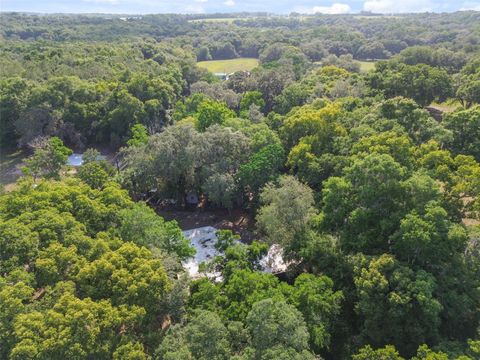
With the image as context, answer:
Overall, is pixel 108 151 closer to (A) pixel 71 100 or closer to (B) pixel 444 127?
(A) pixel 71 100

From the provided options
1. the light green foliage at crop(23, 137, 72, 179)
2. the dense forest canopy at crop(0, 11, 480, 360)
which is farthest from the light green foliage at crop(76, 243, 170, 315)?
the light green foliage at crop(23, 137, 72, 179)

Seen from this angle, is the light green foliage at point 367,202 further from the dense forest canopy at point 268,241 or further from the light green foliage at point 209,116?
the light green foliage at point 209,116

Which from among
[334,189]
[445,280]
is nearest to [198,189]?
[334,189]

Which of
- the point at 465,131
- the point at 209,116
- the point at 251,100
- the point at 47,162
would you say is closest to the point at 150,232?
the point at 47,162

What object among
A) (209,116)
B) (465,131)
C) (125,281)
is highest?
(465,131)

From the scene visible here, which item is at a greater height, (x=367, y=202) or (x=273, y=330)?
(x=367, y=202)

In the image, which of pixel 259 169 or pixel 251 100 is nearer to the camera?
pixel 259 169

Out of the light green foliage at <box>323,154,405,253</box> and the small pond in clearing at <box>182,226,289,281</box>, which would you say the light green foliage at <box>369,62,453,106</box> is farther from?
the small pond in clearing at <box>182,226,289,281</box>

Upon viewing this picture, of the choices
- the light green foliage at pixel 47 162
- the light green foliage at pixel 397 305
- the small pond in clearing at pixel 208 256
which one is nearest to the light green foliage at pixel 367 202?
the light green foliage at pixel 397 305

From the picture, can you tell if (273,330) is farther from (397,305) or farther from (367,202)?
(367,202)
